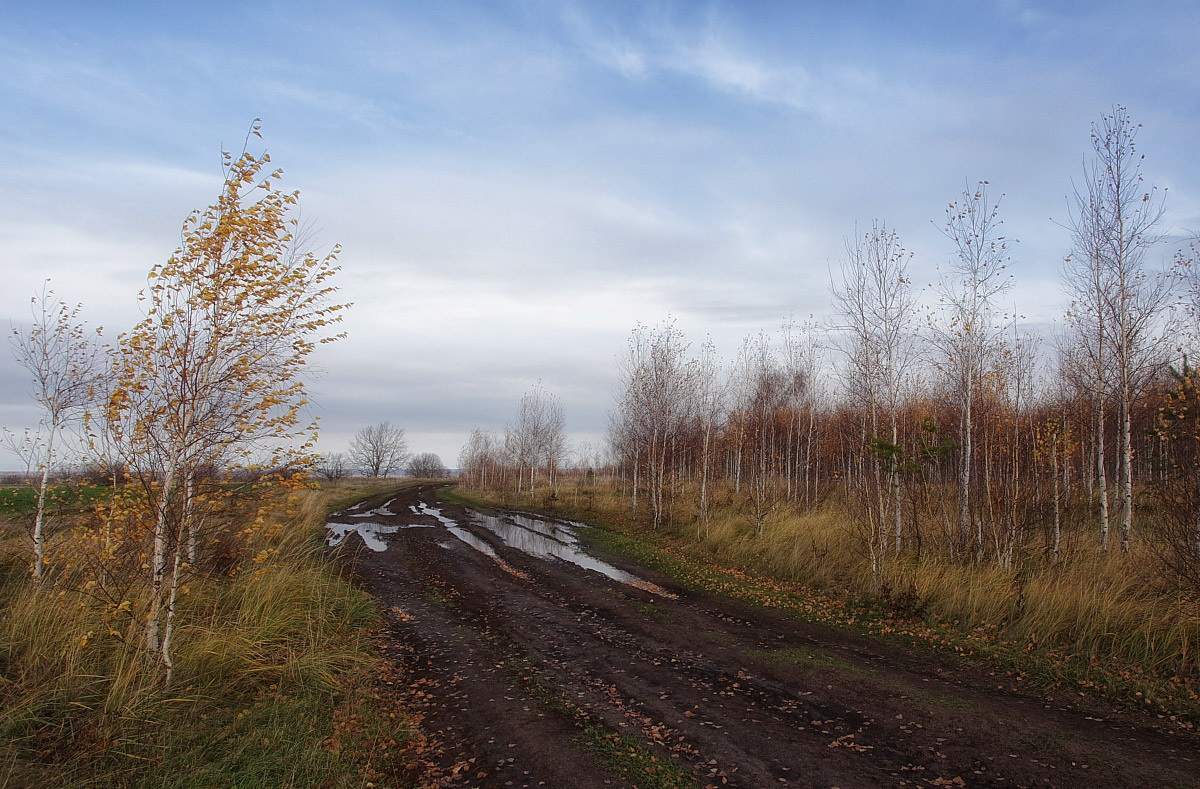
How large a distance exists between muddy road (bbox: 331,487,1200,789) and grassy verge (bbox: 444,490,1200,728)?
0.62 meters

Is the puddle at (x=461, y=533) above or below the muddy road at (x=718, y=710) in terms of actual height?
below

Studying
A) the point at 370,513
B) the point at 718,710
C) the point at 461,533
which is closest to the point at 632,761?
the point at 718,710

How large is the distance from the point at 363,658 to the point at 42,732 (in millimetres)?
3078

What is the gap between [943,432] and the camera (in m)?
17.4

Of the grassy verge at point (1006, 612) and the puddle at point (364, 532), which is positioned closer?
the grassy verge at point (1006, 612)

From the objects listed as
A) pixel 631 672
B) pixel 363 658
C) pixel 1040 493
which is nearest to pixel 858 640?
pixel 631 672

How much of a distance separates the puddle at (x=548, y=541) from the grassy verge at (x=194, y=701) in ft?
22.7

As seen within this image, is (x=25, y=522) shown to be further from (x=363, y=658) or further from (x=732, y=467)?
(x=732, y=467)

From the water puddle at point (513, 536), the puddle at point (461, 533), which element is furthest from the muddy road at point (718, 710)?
the puddle at point (461, 533)

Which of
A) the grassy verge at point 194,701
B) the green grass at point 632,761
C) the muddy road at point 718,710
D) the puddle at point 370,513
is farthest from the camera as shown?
the puddle at point 370,513

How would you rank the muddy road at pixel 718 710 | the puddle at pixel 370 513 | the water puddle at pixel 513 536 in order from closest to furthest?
the muddy road at pixel 718 710
the water puddle at pixel 513 536
the puddle at pixel 370 513

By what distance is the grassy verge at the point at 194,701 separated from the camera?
15.0 feet

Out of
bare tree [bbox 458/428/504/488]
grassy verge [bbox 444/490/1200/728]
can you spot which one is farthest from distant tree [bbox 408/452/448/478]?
grassy verge [bbox 444/490/1200/728]

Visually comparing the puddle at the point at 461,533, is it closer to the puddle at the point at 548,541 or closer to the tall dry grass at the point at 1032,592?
the puddle at the point at 548,541
